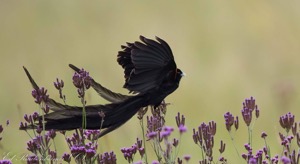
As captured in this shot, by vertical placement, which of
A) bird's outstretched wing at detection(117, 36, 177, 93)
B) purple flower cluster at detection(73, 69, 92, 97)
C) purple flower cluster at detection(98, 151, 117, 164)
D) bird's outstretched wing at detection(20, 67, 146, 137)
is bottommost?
purple flower cluster at detection(98, 151, 117, 164)

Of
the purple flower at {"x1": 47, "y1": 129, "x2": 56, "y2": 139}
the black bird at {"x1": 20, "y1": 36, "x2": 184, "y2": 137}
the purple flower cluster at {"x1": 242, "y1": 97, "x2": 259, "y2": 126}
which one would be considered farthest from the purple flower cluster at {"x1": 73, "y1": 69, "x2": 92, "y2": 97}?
the purple flower cluster at {"x1": 242, "y1": 97, "x2": 259, "y2": 126}

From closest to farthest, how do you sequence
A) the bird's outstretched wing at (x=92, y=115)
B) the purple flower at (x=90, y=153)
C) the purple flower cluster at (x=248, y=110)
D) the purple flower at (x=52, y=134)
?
the purple flower at (x=90, y=153) < the bird's outstretched wing at (x=92, y=115) < the purple flower at (x=52, y=134) < the purple flower cluster at (x=248, y=110)

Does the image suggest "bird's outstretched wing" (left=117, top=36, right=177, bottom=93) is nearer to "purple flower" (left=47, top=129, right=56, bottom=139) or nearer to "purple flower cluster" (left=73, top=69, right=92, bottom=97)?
"purple flower cluster" (left=73, top=69, right=92, bottom=97)

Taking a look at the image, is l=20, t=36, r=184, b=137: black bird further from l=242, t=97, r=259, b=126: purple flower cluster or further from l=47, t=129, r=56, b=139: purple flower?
l=242, t=97, r=259, b=126: purple flower cluster

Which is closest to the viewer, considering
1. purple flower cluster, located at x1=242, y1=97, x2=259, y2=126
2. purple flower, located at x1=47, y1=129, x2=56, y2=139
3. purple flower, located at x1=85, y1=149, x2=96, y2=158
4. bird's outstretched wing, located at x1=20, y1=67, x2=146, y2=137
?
purple flower, located at x1=85, y1=149, x2=96, y2=158

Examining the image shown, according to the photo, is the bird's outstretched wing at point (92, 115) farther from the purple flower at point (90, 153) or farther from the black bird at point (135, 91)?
the purple flower at point (90, 153)

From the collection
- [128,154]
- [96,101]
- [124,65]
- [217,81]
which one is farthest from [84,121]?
[217,81]

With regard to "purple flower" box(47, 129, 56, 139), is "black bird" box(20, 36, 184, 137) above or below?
above

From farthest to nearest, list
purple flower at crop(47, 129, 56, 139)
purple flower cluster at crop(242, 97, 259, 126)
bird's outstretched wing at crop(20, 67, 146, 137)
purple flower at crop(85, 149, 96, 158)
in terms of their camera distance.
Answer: purple flower cluster at crop(242, 97, 259, 126), purple flower at crop(47, 129, 56, 139), bird's outstretched wing at crop(20, 67, 146, 137), purple flower at crop(85, 149, 96, 158)

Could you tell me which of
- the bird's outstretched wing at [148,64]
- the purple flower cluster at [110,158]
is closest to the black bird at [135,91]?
the bird's outstretched wing at [148,64]

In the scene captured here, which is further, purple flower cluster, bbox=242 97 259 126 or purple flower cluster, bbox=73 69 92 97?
purple flower cluster, bbox=242 97 259 126
